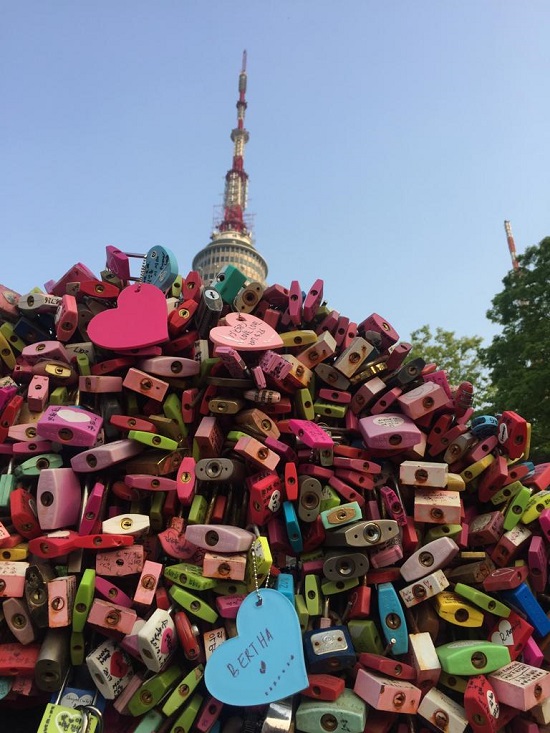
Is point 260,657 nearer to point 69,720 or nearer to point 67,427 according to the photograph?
point 69,720

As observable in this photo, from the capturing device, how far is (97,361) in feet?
9.94

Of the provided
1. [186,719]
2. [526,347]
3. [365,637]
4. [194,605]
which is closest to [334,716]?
[365,637]

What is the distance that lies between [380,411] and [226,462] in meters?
0.90

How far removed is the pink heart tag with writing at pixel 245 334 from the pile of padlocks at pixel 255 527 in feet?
0.04

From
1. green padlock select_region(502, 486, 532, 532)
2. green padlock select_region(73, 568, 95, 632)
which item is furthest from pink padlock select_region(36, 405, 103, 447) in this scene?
green padlock select_region(502, 486, 532, 532)

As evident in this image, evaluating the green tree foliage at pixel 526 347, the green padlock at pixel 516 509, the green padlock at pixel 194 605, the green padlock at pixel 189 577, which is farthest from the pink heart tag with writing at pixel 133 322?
the green tree foliage at pixel 526 347

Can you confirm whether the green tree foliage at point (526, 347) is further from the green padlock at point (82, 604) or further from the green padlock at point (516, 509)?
the green padlock at point (82, 604)

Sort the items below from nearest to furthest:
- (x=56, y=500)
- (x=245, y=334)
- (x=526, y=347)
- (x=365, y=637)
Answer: (x=365, y=637) → (x=56, y=500) → (x=245, y=334) → (x=526, y=347)

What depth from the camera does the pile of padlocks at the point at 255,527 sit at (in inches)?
89.6

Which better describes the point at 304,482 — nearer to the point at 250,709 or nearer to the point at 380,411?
the point at 380,411

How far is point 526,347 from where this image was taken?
14.1 metres

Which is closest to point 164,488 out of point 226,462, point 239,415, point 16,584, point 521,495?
point 226,462

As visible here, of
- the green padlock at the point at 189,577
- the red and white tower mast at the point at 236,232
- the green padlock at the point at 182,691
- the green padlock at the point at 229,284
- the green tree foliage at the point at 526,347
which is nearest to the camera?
the green padlock at the point at 182,691

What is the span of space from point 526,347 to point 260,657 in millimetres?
13798
